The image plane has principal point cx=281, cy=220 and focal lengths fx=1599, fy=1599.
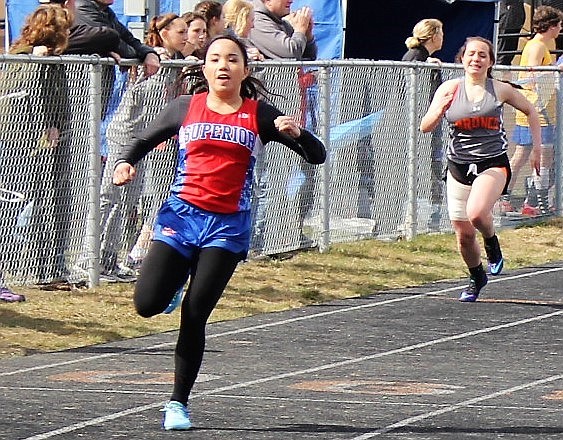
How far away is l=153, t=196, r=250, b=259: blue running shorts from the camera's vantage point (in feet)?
24.0

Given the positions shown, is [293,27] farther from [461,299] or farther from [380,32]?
[380,32]

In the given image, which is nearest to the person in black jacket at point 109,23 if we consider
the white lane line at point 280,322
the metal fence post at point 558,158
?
the white lane line at point 280,322

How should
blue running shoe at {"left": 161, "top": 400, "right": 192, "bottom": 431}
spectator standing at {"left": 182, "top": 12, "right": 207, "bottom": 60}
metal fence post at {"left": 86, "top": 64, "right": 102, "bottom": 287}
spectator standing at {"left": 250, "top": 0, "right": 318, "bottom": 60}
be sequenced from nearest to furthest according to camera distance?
blue running shoe at {"left": 161, "top": 400, "right": 192, "bottom": 431}
metal fence post at {"left": 86, "top": 64, "right": 102, "bottom": 287}
spectator standing at {"left": 182, "top": 12, "right": 207, "bottom": 60}
spectator standing at {"left": 250, "top": 0, "right": 318, "bottom": 60}

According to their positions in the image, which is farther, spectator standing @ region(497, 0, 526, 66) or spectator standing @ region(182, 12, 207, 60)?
spectator standing @ region(497, 0, 526, 66)

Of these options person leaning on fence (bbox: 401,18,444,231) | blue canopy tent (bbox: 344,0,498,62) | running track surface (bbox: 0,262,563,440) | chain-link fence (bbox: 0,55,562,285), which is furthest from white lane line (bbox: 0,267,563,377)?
blue canopy tent (bbox: 344,0,498,62)

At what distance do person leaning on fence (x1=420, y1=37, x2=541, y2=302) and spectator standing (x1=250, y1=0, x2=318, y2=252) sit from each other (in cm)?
207

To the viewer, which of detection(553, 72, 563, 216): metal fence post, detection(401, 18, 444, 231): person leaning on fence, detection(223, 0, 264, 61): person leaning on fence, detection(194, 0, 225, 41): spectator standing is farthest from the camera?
detection(553, 72, 563, 216): metal fence post

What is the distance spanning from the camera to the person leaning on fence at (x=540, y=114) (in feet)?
55.3

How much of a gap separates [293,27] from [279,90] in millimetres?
854

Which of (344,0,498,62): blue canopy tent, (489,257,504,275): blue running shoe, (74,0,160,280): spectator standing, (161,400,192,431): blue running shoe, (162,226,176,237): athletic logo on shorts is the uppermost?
(344,0,498,62): blue canopy tent

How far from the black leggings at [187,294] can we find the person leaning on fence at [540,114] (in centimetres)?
981

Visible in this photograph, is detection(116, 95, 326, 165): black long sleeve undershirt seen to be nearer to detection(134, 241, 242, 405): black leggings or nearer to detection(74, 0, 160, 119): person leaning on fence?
detection(134, 241, 242, 405): black leggings

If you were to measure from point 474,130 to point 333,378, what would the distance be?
3.74 m

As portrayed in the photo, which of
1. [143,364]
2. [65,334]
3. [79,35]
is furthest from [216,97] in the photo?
[79,35]
